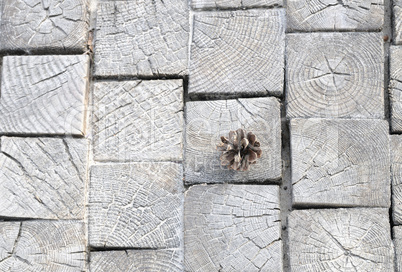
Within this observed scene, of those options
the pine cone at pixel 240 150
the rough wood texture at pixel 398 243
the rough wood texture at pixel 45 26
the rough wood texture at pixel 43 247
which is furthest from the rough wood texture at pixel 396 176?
the rough wood texture at pixel 45 26

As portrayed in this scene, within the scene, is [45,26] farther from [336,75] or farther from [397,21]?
[397,21]

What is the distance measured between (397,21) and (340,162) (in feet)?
2.19

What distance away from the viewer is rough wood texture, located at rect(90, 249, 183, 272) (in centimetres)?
169

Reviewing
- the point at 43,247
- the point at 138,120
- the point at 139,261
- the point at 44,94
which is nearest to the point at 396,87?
the point at 138,120

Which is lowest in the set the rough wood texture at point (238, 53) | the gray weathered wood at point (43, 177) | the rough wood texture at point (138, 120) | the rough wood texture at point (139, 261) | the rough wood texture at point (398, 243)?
the rough wood texture at point (139, 261)

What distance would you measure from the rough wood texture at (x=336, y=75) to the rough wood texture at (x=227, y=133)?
11 centimetres

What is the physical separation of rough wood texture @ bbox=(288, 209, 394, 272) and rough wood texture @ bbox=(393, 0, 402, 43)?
0.73 meters

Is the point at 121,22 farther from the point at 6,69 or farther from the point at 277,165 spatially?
the point at 277,165

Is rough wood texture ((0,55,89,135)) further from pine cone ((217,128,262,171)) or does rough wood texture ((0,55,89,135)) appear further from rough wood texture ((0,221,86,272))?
pine cone ((217,128,262,171))

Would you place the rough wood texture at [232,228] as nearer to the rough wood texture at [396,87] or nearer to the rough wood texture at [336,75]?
the rough wood texture at [336,75]

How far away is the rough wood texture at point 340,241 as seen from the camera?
5.40ft

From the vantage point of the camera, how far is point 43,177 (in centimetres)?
179

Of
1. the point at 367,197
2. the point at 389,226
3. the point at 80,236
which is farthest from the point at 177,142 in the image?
the point at 389,226

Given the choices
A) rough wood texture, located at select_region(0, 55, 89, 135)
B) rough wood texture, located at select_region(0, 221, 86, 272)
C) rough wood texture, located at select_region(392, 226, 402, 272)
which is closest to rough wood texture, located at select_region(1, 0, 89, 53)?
rough wood texture, located at select_region(0, 55, 89, 135)
